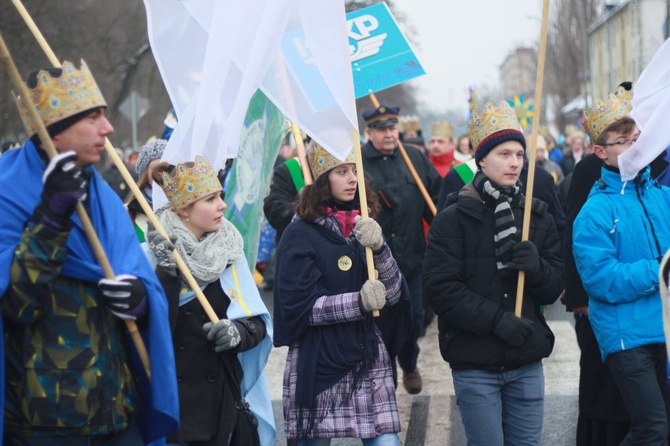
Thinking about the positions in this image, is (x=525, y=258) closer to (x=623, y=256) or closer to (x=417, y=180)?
(x=623, y=256)

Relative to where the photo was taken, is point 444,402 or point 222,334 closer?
point 222,334

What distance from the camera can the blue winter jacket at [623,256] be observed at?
505 cm

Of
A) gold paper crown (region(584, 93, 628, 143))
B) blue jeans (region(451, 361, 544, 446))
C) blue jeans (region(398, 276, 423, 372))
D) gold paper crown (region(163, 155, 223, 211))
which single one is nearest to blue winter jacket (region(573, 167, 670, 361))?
gold paper crown (region(584, 93, 628, 143))

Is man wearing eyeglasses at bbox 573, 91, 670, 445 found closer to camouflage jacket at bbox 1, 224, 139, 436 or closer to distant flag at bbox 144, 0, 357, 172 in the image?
distant flag at bbox 144, 0, 357, 172

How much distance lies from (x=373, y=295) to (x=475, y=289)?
1.85 feet

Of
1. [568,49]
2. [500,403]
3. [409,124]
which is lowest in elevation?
[500,403]

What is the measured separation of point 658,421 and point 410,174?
3.72m

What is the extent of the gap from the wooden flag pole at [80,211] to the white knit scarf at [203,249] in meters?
0.81

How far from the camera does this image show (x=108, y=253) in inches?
147

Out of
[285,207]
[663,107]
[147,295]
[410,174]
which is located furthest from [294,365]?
[410,174]

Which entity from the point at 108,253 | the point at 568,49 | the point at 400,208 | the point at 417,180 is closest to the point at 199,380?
the point at 108,253

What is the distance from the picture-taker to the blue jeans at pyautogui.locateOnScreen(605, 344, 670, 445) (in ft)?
16.4

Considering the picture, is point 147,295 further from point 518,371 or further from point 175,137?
point 518,371

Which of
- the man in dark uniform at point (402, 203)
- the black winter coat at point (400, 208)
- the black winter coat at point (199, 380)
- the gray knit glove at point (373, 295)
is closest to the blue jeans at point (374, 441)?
the black winter coat at point (199, 380)
